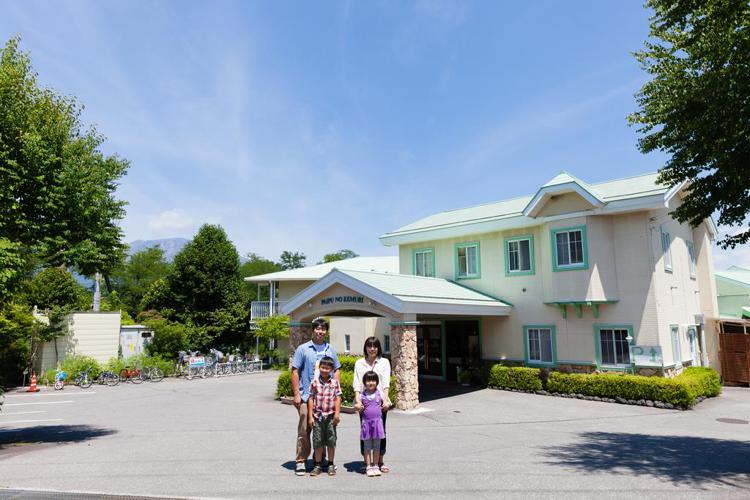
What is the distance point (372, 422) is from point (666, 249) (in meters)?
15.5

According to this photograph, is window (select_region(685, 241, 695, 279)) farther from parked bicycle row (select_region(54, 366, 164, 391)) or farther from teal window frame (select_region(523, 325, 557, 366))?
parked bicycle row (select_region(54, 366, 164, 391))

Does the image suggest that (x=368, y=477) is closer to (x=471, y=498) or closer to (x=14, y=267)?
(x=471, y=498)

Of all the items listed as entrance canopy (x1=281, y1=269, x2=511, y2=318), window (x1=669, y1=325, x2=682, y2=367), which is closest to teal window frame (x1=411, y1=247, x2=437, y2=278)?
entrance canopy (x1=281, y1=269, x2=511, y2=318)

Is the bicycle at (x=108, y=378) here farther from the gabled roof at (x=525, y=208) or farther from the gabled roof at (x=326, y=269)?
the gabled roof at (x=525, y=208)

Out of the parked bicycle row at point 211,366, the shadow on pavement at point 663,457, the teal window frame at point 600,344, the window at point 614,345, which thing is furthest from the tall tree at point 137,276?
the shadow on pavement at point 663,457

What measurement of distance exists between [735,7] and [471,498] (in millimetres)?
8488

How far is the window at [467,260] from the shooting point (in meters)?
20.3

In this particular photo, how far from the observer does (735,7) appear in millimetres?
7508

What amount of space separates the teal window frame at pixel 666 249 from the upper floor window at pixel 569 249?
2934 mm

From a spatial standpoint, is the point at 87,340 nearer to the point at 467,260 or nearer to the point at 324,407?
the point at 467,260

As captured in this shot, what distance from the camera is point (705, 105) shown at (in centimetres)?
875

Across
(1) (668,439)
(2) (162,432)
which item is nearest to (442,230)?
(1) (668,439)

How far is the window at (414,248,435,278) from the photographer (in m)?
21.9

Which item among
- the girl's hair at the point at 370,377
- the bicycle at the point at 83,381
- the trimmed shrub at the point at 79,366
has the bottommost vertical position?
the bicycle at the point at 83,381
